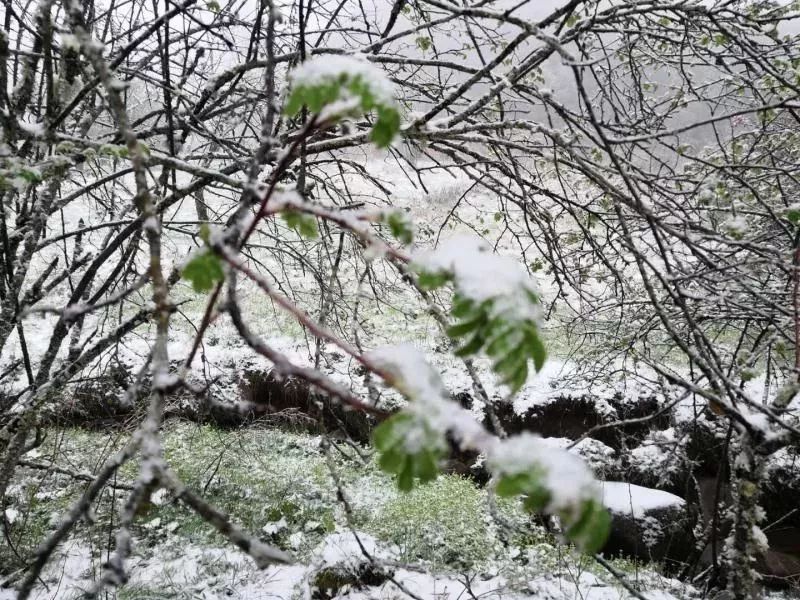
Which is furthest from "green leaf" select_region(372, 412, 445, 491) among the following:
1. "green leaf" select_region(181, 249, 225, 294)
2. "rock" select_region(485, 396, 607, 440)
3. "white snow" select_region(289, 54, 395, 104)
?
"rock" select_region(485, 396, 607, 440)

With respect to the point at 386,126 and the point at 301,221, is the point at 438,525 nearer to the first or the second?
the point at 301,221

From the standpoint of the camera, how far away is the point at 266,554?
52cm

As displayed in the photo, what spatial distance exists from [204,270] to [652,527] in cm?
573

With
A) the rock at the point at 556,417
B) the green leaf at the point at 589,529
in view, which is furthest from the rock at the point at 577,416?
the green leaf at the point at 589,529

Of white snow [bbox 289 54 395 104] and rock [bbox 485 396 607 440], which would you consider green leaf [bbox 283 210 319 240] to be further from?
rock [bbox 485 396 607 440]

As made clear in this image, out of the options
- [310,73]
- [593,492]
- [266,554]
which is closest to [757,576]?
[593,492]

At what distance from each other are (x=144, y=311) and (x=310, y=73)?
1.09 meters

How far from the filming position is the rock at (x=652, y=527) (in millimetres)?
4977

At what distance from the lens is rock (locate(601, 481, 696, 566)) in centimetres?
498

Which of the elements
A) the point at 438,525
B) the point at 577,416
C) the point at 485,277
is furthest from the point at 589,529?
the point at 577,416

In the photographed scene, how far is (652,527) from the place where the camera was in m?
5.00

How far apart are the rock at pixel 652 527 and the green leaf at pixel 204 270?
17.3 feet

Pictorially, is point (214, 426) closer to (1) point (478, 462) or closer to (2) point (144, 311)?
(1) point (478, 462)

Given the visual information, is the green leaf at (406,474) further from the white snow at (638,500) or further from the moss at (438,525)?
the white snow at (638,500)
